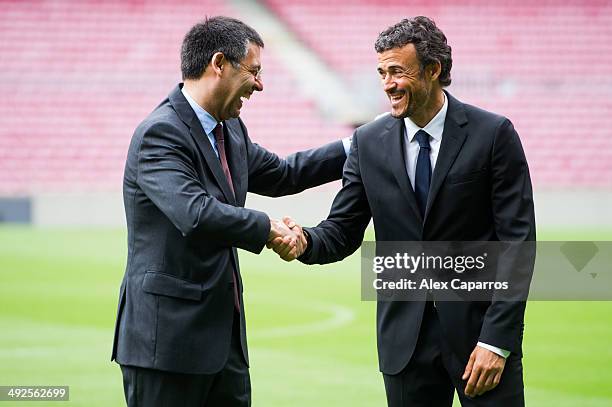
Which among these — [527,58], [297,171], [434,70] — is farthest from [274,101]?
[434,70]

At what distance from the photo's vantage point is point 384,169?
339 cm

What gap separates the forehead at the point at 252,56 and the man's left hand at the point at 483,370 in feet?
4.28

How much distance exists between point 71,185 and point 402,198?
15.1m

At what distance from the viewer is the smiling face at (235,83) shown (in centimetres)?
354

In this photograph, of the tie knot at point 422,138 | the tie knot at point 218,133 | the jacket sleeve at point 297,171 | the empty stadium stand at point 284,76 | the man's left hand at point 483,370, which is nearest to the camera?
the man's left hand at point 483,370

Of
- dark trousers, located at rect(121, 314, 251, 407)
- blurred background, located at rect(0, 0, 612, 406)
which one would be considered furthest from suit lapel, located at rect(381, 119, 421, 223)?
blurred background, located at rect(0, 0, 612, 406)

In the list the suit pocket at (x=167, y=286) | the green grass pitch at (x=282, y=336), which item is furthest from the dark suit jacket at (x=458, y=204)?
the green grass pitch at (x=282, y=336)

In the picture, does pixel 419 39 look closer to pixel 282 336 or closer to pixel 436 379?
pixel 436 379

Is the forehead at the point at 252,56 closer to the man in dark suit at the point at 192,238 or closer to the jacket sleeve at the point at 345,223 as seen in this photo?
the man in dark suit at the point at 192,238

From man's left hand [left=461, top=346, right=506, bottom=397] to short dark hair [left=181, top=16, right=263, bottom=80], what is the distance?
1.35m

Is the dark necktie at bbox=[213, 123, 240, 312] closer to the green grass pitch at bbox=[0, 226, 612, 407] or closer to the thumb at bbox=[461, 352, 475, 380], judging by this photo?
the thumb at bbox=[461, 352, 475, 380]

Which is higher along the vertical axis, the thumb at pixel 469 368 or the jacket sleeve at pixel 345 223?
the jacket sleeve at pixel 345 223

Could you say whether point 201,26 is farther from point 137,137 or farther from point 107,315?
point 107,315

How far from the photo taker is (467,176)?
3240 millimetres
